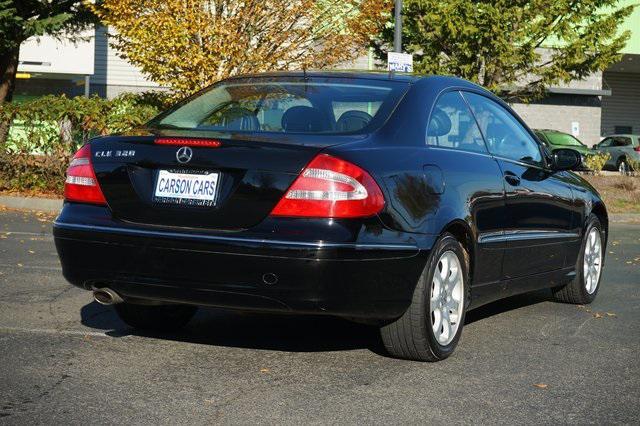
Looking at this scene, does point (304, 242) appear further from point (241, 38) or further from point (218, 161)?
point (241, 38)

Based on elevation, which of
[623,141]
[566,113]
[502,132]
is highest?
[566,113]

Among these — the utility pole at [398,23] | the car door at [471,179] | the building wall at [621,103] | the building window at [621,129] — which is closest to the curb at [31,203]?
the utility pole at [398,23]

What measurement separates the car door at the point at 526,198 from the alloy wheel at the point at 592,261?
1.84 feet

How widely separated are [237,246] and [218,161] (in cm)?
43

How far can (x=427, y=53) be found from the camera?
2736 cm

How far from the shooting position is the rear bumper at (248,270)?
17.3ft

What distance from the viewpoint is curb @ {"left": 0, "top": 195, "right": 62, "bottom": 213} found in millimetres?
16594

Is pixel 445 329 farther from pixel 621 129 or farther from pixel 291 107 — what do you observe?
pixel 621 129

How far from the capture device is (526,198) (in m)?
7.07

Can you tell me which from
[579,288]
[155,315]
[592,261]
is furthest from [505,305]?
[155,315]

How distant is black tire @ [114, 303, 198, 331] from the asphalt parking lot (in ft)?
0.30

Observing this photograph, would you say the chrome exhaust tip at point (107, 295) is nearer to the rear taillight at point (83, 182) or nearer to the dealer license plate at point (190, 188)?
the rear taillight at point (83, 182)

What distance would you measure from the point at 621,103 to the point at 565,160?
49093mm

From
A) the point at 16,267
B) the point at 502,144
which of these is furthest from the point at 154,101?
the point at 502,144
